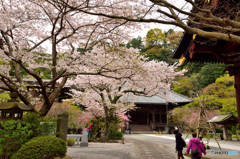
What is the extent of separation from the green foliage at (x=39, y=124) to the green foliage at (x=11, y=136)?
281 mm

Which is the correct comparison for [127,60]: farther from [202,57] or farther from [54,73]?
[202,57]

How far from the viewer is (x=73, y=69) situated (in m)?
7.32

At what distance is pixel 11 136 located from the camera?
210 inches

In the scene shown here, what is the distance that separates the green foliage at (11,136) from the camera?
5.23 m

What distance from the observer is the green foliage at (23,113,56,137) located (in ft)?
19.9

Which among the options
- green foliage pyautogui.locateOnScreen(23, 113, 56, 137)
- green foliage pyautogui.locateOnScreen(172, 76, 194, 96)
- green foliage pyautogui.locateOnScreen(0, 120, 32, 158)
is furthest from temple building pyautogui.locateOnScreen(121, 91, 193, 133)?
green foliage pyautogui.locateOnScreen(0, 120, 32, 158)

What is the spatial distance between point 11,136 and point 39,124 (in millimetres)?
1007

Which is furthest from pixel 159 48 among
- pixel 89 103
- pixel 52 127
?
pixel 52 127

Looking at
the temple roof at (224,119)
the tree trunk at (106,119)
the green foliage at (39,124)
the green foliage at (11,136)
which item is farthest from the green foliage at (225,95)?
the green foliage at (11,136)

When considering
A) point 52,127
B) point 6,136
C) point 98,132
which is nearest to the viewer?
point 6,136

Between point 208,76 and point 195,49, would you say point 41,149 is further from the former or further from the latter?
point 208,76

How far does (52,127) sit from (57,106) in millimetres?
11313

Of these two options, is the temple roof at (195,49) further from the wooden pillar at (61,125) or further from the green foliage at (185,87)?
the green foliage at (185,87)

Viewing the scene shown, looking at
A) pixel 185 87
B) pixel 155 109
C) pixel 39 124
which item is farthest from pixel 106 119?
pixel 185 87
